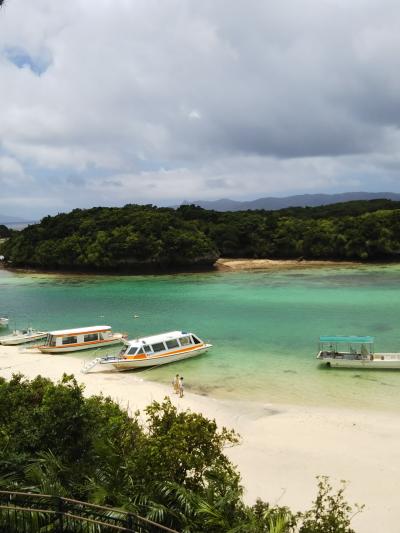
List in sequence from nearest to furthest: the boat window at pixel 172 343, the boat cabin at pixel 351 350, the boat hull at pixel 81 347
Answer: the boat cabin at pixel 351 350 < the boat window at pixel 172 343 < the boat hull at pixel 81 347

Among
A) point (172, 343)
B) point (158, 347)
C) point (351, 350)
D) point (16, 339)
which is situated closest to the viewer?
point (351, 350)

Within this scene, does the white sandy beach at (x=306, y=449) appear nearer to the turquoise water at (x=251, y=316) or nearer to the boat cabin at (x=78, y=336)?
the turquoise water at (x=251, y=316)

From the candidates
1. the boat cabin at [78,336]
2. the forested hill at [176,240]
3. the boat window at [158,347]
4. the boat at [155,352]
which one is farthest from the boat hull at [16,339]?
the forested hill at [176,240]

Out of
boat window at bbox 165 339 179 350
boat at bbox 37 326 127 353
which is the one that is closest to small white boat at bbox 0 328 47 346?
boat at bbox 37 326 127 353

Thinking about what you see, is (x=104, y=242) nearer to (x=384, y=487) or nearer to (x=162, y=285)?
(x=162, y=285)

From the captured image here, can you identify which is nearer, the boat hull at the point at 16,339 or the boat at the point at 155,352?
the boat at the point at 155,352

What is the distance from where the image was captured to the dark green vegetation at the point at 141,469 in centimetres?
798

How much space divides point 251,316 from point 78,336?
587 inches

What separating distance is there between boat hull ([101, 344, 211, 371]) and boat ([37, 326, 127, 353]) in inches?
170

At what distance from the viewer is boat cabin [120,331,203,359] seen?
1067 inches

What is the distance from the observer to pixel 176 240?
7119 centimetres

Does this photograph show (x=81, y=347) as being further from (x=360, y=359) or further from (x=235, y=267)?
(x=235, y=267)

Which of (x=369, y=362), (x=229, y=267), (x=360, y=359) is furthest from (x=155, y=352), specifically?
(x=229, y=267)

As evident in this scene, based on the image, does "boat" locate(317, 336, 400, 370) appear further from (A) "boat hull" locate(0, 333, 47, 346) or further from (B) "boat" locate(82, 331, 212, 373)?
(A) "boat hull" locate(0, 333, 47, 346)
